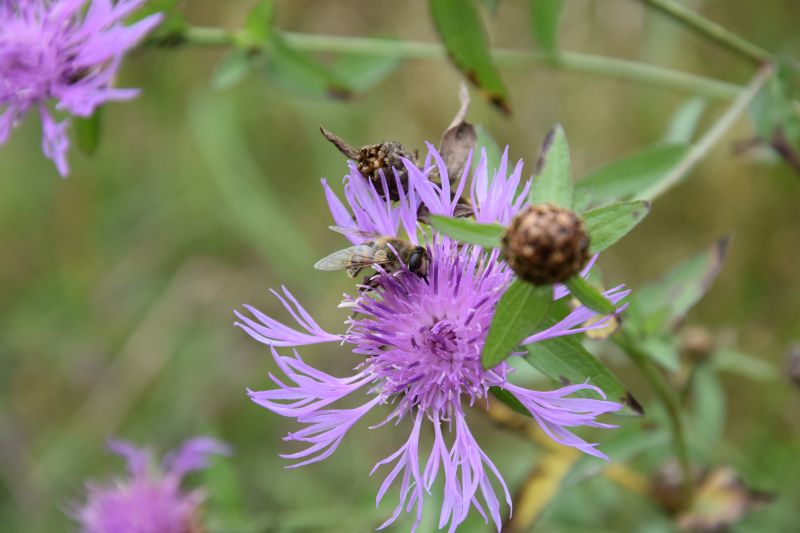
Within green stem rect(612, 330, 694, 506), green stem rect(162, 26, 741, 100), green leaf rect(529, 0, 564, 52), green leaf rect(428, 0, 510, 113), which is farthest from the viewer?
green stem rect(162, 26, 741, 100)

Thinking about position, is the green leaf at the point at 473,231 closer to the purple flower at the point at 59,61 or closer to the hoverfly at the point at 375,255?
the hoverfly at the point at 375,255

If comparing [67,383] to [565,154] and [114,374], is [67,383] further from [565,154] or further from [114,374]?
[565,154]

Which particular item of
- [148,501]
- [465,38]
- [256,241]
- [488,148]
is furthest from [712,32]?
[256,241]

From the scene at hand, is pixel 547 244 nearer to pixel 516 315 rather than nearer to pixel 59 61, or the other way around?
pixel 516 315

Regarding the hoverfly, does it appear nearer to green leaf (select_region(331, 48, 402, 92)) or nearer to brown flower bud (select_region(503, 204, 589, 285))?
brown flower bud (select_region(503, 204, 589, 285))

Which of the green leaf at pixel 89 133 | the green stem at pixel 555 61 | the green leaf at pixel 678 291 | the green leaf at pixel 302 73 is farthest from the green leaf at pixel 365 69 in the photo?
the green leaf at pixel 678 291

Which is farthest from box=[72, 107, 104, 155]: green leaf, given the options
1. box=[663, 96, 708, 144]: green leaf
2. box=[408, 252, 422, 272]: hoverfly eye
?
box=[663, 96, 708, 144]: green leaf

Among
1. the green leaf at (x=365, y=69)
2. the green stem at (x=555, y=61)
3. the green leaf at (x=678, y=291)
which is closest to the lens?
the green leaf at (x=678, y=291)
